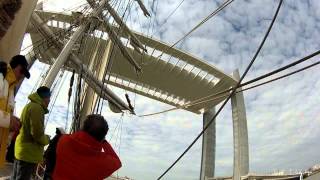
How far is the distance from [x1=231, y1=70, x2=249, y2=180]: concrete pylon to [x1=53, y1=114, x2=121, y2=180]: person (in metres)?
30.9

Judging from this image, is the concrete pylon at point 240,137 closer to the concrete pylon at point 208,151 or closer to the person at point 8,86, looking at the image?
the concrete pylon at point 208,151

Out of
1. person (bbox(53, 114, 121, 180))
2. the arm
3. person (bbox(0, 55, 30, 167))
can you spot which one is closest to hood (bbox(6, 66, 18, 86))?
person (bbox(0, 55, 30, 167))

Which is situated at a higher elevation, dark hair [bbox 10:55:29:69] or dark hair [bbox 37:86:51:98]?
dark hair [bbox 37:86:51:98]

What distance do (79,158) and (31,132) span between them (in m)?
1.69

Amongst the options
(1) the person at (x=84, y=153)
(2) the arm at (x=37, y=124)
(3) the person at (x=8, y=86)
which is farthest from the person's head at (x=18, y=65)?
(2) the arm at (x=37, y=124)

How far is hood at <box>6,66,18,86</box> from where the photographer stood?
3.45 m

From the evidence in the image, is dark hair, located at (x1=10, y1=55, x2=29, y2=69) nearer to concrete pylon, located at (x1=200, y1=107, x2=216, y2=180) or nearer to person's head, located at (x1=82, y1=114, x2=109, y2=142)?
person's head, located at (x1=82, y1=114, x2=109, y2=142)

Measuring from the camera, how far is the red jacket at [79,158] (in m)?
3.10

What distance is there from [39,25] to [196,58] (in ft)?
51.2

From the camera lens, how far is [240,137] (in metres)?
35.2

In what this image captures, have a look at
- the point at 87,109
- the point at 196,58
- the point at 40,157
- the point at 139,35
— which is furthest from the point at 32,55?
the point at 40,157

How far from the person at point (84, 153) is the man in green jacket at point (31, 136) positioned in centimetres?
151

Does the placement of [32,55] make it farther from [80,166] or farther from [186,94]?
[80,166]

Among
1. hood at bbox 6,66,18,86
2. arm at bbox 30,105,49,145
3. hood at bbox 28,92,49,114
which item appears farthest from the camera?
hood at bbox 28,92,49,114
